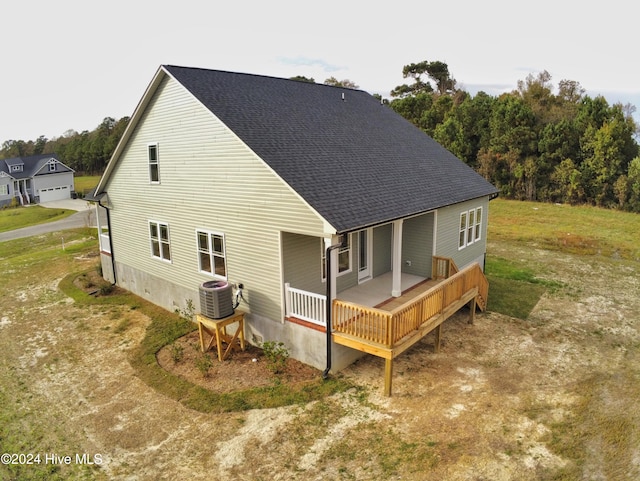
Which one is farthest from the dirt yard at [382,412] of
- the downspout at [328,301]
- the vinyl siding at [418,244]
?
the vinyl siding at [418,244]

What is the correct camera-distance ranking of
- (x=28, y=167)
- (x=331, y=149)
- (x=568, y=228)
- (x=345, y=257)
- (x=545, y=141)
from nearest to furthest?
(x=331, y=149), (x=345, y=257), (x=568, y=228), (x=545, y=141), (x=28, y=167)

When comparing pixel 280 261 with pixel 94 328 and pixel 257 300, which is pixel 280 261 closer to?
pixel 257 300

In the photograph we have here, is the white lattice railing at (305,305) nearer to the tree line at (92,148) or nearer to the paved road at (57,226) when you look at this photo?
the paved road at (57,226)

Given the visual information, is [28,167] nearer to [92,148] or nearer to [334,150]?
[92,148]

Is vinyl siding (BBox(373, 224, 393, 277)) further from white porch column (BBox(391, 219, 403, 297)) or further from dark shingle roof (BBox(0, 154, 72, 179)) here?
dark shingle roof (BBox(0, 154, 72, 179))

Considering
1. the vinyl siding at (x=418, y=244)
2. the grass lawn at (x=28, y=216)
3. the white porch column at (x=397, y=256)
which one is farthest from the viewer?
the grass lawn at (x=28, y=216)

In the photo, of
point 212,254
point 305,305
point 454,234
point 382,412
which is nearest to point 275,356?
point 305,305

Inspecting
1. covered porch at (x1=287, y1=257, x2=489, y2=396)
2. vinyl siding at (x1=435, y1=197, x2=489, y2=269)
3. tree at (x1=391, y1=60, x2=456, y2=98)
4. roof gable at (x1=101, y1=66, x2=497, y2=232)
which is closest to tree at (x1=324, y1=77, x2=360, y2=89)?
tree at (x1=391, y1=60, x2=456, y2=98)
